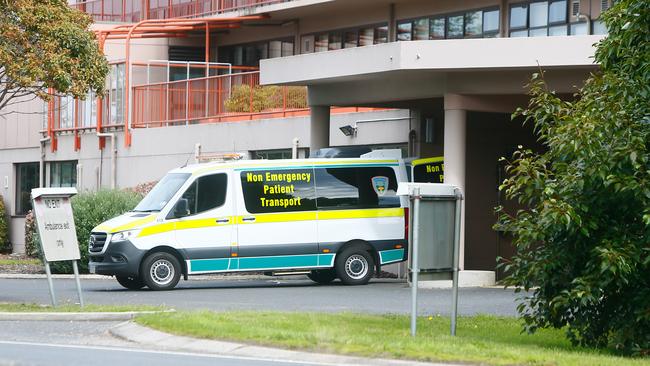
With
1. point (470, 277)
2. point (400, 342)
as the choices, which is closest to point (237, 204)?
point (470, 277)

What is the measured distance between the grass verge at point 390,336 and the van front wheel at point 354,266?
7.81 m

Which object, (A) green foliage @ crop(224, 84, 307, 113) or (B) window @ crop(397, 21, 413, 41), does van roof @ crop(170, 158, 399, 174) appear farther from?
(B) window @ crop(397, 21, 413, 41)

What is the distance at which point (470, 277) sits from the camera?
25.9 meters

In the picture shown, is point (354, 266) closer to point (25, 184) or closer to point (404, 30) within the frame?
point (404, 30)

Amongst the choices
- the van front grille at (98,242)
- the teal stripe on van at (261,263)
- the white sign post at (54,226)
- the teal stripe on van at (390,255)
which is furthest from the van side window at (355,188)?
the white sign post at (54,226)

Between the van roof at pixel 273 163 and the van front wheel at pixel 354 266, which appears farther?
the van front wheel at pixel 354 266

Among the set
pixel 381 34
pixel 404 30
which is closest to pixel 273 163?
pixel 404 30

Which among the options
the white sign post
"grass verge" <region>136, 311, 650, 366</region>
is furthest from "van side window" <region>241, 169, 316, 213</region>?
"grass verge" <region>136, 311, 650, 366</region>

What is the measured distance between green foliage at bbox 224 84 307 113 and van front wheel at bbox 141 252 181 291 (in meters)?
10.4

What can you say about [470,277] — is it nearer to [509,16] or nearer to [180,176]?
[180,176]

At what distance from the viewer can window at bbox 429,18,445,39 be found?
36656 mm

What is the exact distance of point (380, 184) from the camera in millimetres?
26375

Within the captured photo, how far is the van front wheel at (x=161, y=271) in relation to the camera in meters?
24.7

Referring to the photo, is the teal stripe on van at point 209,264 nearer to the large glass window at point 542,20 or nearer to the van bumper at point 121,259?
the van bumper at point 121,259
